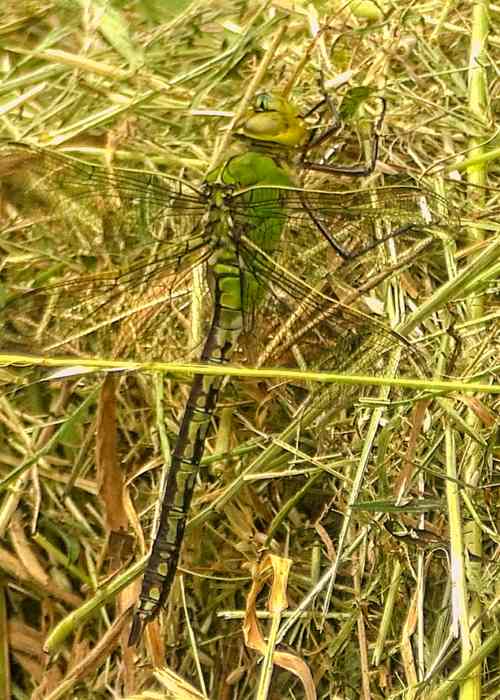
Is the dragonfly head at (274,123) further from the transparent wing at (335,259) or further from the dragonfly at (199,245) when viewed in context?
the transparent wing at (335,259)

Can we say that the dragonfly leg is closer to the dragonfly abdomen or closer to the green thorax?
the green thorax

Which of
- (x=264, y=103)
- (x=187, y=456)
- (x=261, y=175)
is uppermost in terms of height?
(x=264, y=103)

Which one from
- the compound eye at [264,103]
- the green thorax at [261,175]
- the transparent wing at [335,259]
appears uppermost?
the compound eye at [264,103]

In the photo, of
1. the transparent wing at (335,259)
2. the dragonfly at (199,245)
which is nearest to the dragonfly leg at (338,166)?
the dragonfly at (199,245)

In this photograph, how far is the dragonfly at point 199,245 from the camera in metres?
1.64

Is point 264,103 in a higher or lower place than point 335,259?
higher

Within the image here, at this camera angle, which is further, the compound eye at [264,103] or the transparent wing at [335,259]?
the compound eye at [264,103]

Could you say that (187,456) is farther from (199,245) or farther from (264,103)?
(264,103)

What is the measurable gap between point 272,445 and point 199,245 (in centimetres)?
33

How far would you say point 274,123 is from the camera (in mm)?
1714

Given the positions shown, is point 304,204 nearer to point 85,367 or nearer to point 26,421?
point 85,367

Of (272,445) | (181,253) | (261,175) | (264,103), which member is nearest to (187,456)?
(272,445)

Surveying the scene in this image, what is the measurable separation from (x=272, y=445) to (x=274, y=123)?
1.63ft

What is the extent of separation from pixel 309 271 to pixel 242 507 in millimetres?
385
